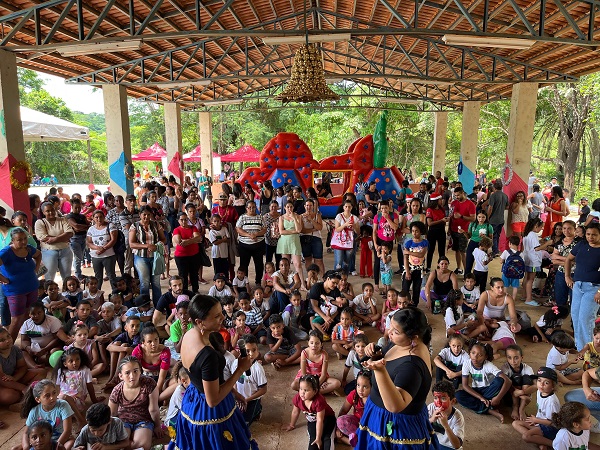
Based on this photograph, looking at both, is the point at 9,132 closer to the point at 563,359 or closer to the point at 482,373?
the point at 482,373

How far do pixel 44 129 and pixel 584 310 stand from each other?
944cm

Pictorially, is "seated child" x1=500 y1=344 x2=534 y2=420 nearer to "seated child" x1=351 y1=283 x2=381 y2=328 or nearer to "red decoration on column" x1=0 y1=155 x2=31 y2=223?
"seated child" x1=351 y1=283 x2=381 y2=328

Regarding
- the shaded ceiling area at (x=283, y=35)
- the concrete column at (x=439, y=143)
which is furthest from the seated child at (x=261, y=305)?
A: the concrete column at (x=439, y=143)

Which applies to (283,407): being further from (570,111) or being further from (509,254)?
(570,111)

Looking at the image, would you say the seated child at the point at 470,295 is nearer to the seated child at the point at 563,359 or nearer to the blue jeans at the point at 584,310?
the blue jeans at the point at 584,310

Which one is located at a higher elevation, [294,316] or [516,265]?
[516,265]

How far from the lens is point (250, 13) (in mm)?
9906

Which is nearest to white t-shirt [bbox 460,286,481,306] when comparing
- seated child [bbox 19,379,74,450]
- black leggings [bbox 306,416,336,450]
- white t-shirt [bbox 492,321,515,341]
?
white t-shirt [bbox 492,321,515,341]

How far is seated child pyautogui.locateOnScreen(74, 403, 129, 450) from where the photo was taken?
2.81m

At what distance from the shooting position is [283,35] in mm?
6637

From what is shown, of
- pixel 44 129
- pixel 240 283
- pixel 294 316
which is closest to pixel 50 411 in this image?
pixel 294 316

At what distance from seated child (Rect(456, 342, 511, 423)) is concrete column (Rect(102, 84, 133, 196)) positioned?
28.7ft

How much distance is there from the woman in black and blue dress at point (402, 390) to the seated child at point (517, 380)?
180 cm

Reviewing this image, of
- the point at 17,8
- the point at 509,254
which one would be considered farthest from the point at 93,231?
the point at 509,254
